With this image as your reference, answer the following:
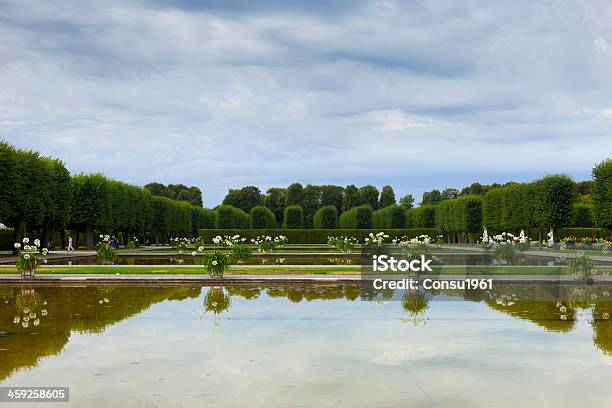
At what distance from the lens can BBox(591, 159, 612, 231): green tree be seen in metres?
45.5

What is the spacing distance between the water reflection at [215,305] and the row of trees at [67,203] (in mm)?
22543

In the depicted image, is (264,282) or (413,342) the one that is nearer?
(413,342)

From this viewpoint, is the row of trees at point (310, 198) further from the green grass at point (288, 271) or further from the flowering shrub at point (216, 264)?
the flowering shrub at point (216, 264)

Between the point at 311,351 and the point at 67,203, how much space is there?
140 feet

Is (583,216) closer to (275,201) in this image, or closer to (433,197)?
(433,197)

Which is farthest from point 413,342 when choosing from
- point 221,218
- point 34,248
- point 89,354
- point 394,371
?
point 221,218

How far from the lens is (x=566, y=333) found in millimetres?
11484

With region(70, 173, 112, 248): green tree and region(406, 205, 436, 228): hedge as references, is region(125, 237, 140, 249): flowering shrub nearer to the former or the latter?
region(70, 173, 112, 248): green tree

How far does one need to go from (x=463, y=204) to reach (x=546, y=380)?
6843 centimetres

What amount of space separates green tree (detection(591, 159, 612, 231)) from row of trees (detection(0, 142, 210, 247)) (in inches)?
1502

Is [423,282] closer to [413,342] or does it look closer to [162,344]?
[413,342]

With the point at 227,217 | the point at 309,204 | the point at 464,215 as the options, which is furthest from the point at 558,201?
the point at 309,204

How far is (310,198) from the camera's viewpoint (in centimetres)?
11519

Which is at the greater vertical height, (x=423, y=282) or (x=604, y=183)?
(x=604, y=183)
